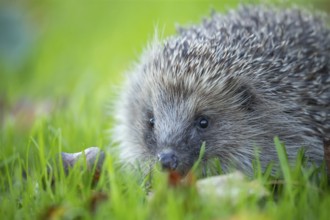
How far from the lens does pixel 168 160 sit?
285 centimetres

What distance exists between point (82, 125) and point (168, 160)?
4.12 feet

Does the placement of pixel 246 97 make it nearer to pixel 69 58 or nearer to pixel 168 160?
pixel 168 160

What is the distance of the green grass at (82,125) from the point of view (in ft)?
7.50

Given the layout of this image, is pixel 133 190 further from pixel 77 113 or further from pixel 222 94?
pixel 77 113

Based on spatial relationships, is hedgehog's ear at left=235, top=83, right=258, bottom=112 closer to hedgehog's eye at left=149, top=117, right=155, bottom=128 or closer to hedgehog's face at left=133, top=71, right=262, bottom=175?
hedgehog's face at left=133, top=71, right=262, bottom=175

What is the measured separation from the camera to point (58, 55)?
21.5ft

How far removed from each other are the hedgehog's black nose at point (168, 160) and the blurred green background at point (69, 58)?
1.30ft

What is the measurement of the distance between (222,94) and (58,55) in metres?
3.62

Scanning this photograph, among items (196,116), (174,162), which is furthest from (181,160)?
(196,116)

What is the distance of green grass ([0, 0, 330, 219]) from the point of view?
2.29 meters

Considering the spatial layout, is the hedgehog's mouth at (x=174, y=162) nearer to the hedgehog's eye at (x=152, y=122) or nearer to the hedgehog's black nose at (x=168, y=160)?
the hedgehog's black nose at (x=168, y=160)

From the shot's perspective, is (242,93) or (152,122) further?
(152,122)

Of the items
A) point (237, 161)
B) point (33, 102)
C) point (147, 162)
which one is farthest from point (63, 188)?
point (33, 102)

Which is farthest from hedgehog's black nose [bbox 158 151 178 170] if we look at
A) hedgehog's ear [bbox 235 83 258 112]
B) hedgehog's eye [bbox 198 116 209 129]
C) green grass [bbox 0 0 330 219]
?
hedgehog's ear [bbox 235 83 258 112]
